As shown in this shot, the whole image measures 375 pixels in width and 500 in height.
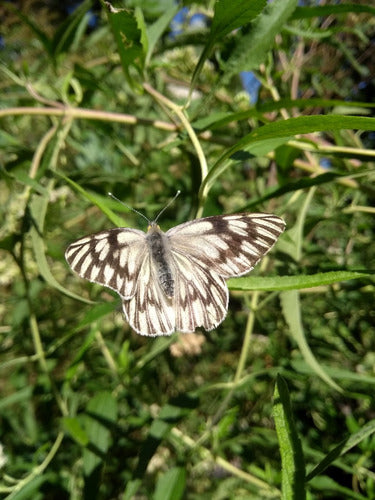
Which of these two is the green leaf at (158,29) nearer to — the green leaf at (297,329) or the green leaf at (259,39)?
the green leaf at (259,39)

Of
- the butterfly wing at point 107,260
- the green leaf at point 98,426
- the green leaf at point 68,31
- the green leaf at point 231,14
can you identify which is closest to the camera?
the green leaf at point 231,14

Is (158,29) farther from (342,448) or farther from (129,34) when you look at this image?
(342,448)

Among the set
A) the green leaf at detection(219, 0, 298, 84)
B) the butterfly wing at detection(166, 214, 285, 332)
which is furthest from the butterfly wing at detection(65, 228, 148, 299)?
the green leaf at detection(219, 0, 298, 84)

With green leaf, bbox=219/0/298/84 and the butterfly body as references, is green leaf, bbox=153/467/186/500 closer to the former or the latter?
the butterfly body

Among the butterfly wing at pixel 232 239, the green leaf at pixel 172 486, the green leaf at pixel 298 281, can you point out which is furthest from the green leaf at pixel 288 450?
the green leaf at pixel 172 486

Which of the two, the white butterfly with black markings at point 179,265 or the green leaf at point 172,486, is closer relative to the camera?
the white butterfly with black markings at point 179,265
